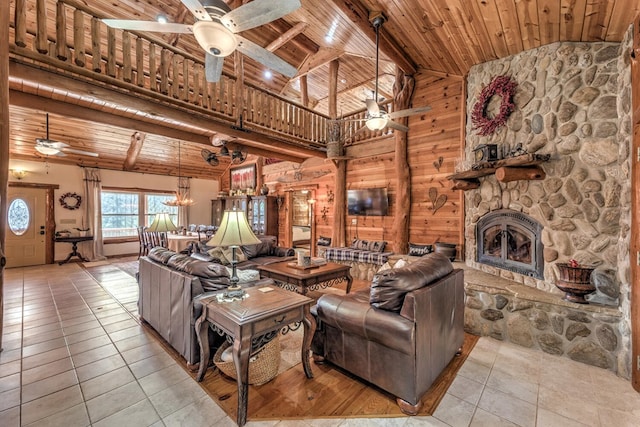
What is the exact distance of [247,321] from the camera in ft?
5.85

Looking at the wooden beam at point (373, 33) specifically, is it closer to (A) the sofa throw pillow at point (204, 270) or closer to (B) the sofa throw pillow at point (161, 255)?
(A) the sofa throw pillow at point (204, 270)

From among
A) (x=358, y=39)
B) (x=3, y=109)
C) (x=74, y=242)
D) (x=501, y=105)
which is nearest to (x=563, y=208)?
(x=501, y=105)

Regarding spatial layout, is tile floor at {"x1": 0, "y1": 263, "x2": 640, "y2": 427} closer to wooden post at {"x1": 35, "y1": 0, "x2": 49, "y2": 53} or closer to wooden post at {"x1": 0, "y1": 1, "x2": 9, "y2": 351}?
wooden post at {"x1": 0, "y1": 1, "x2": 9, "y2": 351}

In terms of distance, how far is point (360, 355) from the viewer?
213 cm

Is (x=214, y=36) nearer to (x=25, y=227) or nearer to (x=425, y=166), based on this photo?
(x=425, y=166)

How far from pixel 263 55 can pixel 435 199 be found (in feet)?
12.6

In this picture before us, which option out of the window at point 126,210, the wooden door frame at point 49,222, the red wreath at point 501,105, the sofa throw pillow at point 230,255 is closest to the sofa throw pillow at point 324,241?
the sofa throw pillow at point 230,255

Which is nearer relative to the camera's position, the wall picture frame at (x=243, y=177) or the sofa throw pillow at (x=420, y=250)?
the sofa throw pillow at (x=420, y=250)

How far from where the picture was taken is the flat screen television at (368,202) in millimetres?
5688

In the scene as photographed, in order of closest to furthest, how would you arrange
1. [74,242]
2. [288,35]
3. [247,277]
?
[247,277], [288,35], [74,242]

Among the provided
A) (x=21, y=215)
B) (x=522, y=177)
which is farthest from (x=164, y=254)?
(x=21, y=215)

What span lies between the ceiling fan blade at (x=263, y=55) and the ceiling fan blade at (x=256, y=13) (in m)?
0.18

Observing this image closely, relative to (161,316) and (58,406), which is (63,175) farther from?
(58,406)

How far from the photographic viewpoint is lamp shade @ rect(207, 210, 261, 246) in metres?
2.16
